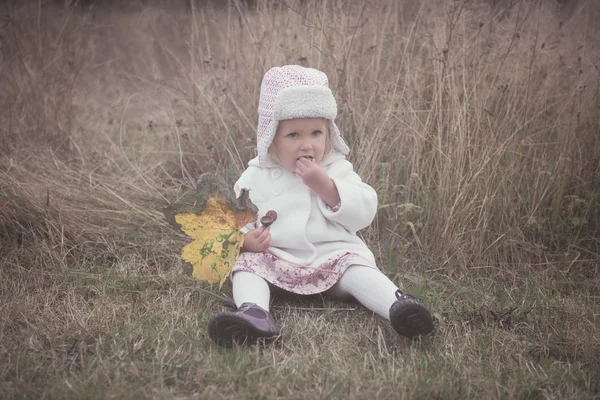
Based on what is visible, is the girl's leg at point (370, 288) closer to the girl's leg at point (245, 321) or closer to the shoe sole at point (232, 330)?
the girl's leg at point (245, 321)

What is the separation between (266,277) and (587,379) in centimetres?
110

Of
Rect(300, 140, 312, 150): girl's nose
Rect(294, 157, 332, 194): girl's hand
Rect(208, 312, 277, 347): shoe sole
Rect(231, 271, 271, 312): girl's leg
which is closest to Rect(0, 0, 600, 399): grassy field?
Rect(208, 312, 277, 347): shoe sole

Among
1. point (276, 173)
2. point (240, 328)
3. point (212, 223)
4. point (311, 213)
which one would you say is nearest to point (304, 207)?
point (311, 213)

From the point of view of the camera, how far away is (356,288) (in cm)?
207

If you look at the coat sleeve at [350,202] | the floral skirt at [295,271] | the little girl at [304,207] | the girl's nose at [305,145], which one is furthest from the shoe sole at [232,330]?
the girl's nose at [305,145]

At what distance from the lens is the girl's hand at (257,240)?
6.86 ft

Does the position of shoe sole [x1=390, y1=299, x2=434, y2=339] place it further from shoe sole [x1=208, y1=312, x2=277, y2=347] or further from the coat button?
the coat button

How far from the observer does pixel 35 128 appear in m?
3.62

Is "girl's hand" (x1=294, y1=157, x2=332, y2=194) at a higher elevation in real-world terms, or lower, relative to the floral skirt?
higher

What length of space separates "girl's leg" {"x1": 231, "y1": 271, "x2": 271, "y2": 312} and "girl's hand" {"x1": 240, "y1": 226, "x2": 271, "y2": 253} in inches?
3.9

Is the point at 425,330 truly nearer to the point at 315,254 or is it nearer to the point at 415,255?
the point at 315,254

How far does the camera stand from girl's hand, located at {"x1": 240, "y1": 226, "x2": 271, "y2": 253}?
2092 mm

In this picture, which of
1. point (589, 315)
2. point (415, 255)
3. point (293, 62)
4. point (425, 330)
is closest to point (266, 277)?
point (425, 330)

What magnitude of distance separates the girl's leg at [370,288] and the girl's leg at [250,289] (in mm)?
287
